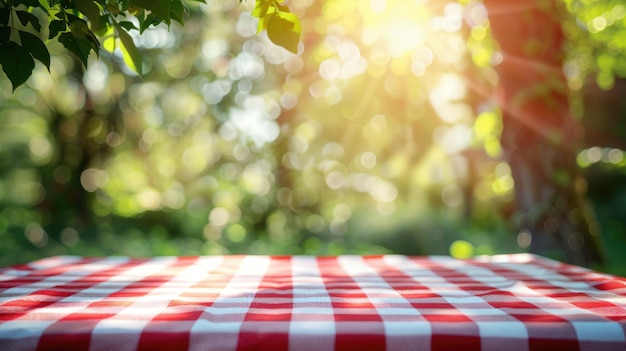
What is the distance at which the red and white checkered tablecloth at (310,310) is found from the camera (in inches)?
36.7

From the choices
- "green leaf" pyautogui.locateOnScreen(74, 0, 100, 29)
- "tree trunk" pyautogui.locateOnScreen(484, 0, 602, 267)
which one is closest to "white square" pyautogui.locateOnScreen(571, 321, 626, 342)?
"green leaf" pyautogui.locateOnScreen(74, 0, 100, 29)

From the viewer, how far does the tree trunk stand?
315 centimetres

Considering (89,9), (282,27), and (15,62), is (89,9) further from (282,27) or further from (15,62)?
(282,27)

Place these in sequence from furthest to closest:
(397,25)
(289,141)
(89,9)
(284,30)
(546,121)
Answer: (289,141) → (397,25) → (546,121) → (284,30) → (89,9)

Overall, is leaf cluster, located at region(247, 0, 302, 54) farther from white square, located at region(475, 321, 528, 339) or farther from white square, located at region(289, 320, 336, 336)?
white square, located at region(475, 321, 528, 339)

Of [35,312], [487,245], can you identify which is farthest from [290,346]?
[487,245]

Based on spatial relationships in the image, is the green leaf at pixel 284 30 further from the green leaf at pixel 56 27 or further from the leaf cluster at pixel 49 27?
the green leaf at pixel 56 27

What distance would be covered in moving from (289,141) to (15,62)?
5750 mm

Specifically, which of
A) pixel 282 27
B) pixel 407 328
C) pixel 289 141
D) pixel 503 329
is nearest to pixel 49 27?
pixel 282 27

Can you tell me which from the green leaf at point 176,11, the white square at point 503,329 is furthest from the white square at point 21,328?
the white square at point 503,329

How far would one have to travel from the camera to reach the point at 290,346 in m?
0.92

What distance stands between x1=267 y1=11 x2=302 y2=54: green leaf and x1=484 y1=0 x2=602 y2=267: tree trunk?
233 centimetres

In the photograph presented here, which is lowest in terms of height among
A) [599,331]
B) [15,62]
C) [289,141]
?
[599,331]

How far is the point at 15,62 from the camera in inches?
43.5
